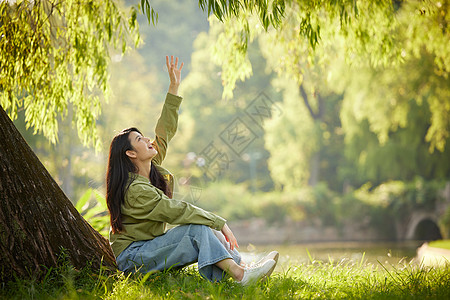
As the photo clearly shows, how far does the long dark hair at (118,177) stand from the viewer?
2.90 metres

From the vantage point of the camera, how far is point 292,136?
2002cm

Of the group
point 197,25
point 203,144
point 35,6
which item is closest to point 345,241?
point 203,144

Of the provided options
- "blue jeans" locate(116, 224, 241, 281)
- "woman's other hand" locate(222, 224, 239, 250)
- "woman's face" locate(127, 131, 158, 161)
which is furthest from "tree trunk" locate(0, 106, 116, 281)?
"woman's other hand" locate(222, 224, 239, 250)

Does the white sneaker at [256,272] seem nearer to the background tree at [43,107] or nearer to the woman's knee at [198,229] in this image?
the woman's knee at [198,229]

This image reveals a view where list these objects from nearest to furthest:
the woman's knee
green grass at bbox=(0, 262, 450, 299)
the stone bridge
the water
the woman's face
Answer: green grass at bbox=(0, 262, 450, 299) → the woman's knee → the woman's face → the water → the stone bridge

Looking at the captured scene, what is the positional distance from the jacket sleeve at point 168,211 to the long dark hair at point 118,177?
0.13m

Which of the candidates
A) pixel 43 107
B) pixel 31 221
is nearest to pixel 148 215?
pixel 31 221

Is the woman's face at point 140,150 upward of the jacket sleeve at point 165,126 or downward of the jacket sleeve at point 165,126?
downward

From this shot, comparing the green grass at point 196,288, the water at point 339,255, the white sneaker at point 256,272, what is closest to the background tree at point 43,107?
the green grass at point 196,288

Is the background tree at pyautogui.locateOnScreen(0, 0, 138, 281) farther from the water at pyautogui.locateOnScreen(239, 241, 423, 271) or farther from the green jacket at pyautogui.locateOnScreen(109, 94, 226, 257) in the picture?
the water at pyautogui.locateOnScreen(239, 241, 423, 271)

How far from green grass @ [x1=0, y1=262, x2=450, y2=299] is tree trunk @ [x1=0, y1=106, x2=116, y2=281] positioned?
85mm

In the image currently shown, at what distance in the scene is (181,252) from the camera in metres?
2.75

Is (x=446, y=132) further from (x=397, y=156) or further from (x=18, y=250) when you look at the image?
(x=18, y=250)

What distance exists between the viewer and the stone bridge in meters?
15.7
